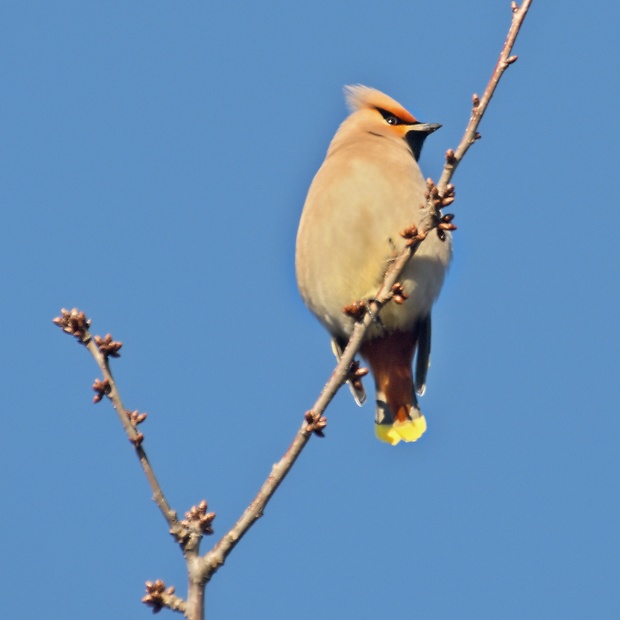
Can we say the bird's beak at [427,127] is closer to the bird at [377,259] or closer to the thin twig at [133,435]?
the bird at [377,259]

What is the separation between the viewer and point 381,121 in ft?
18.6

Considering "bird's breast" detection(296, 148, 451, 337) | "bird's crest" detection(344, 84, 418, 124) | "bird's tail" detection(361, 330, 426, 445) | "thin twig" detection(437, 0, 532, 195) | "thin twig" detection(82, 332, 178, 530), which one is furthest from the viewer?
"bird's crest" detection(344, 84, 418, 124)

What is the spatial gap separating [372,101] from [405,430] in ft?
5.33

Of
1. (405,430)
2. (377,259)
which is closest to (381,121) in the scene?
(377,259)

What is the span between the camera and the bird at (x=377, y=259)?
4.57 m

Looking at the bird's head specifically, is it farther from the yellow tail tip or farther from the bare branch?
the bare branch

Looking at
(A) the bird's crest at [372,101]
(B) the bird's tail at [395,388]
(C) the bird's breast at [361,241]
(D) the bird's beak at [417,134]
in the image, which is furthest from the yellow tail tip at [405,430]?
(A) the bird's crest at [372,101]

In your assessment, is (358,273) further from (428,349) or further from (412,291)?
(428,349)

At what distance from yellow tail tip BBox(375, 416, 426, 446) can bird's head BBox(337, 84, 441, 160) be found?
4.13 ft

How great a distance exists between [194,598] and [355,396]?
2.52 metres

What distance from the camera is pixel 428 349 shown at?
516 centimetres

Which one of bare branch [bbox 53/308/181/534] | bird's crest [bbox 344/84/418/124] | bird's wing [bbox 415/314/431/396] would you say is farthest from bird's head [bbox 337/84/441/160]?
bare branch [bbox 53/308/181/534]

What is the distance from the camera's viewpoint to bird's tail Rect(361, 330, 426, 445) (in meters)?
5.00

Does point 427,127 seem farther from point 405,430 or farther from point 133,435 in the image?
point 133,435
